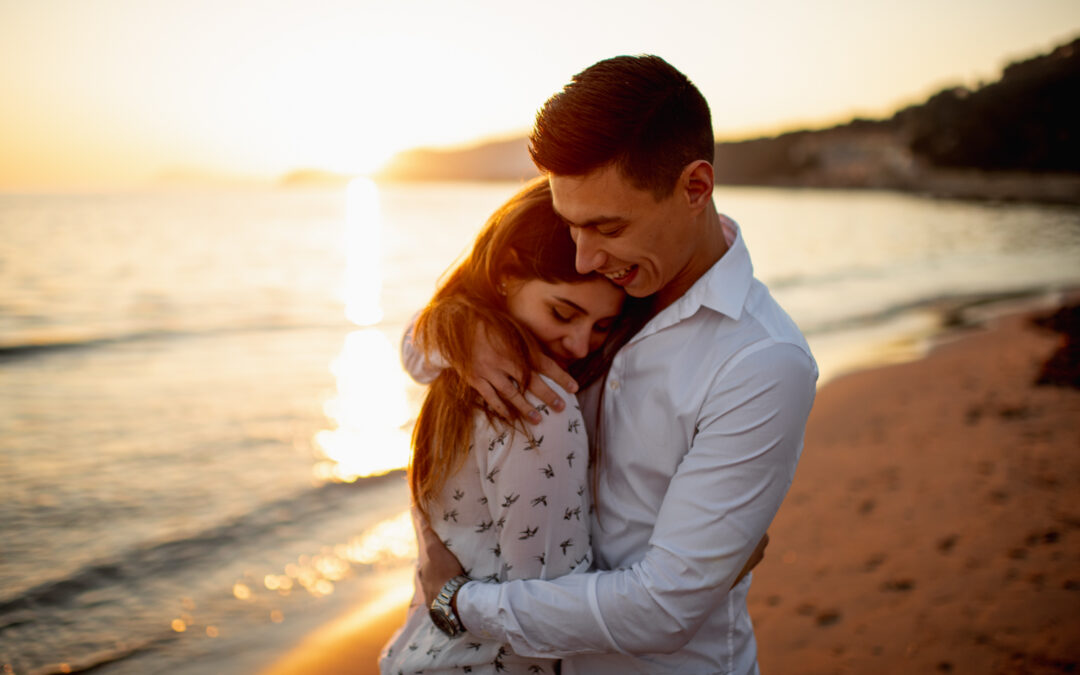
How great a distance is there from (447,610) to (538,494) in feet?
1.51

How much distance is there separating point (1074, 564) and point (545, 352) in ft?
12.7

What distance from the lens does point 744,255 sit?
90.4 inches

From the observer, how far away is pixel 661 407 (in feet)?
7.12

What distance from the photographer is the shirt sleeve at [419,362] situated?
2.40m

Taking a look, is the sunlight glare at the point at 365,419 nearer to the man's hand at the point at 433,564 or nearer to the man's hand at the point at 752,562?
the man's hand at the point at 433,564

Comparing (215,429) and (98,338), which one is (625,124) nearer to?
(215,429)

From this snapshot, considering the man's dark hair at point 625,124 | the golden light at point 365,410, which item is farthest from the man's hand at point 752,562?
the golden light at point 365,410

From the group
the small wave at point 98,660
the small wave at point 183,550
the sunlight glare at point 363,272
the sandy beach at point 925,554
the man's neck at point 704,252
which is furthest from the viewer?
the sunlight glare at point 363,272

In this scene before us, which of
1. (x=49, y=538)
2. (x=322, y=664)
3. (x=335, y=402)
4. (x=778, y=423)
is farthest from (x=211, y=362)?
(x=778, y=423)

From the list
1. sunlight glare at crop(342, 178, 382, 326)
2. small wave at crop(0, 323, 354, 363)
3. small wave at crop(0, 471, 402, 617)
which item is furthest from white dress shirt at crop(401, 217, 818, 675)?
sunlight glare at crop(342, 178, 382, 326)

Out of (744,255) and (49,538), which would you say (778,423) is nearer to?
(744,255)

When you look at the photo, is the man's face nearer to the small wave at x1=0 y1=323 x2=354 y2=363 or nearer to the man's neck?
the man's neck

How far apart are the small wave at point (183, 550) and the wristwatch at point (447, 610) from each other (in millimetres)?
4299

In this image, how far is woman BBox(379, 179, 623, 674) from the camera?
2.03 metres
